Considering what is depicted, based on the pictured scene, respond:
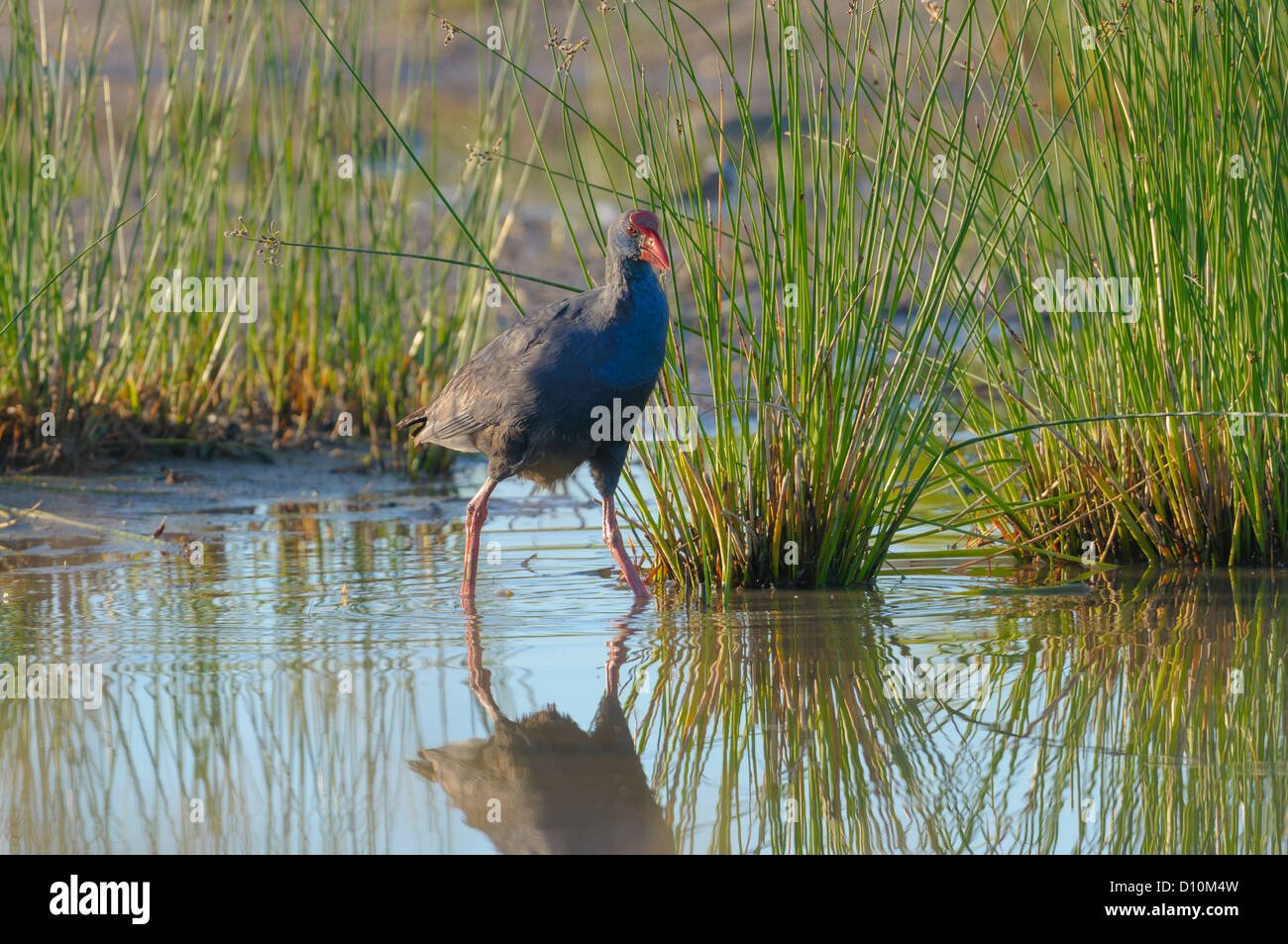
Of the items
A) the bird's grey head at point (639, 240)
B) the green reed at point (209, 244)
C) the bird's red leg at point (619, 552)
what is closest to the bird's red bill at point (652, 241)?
the bird's grey head at point (639, 240)

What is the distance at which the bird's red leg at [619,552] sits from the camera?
14.3ft

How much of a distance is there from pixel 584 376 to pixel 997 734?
1.73 m

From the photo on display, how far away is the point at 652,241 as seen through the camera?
421 cm

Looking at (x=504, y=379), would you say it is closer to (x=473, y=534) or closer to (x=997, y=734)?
(x=473, y=534)

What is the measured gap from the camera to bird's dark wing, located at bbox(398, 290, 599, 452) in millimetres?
4363

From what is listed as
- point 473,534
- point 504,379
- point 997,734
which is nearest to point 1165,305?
point 997,734

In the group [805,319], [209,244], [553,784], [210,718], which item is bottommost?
[553,784]

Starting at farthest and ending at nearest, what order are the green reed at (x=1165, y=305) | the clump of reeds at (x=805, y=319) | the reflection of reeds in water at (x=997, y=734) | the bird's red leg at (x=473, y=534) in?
the bird's red leg at (x=473, y=534)
the green reed at (x=1165, y=305)
the clump of reeds at (x=805, y=319)
the reflection of reeds in water at (x=997, y=734)

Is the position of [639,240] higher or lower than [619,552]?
higher

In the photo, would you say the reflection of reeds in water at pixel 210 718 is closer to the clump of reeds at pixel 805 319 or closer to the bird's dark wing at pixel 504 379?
the bird's dark wing at pixel 504 379

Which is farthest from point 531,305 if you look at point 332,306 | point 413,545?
point 413,545

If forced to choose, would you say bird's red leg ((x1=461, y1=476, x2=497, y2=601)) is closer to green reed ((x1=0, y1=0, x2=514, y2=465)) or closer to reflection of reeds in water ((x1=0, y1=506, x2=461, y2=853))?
reflection of reeds in water ((x1=0, y1=506, x2=461, y2=853))

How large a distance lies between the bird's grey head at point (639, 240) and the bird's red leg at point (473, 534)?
91cm

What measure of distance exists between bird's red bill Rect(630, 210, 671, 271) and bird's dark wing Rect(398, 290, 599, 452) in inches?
9.5
